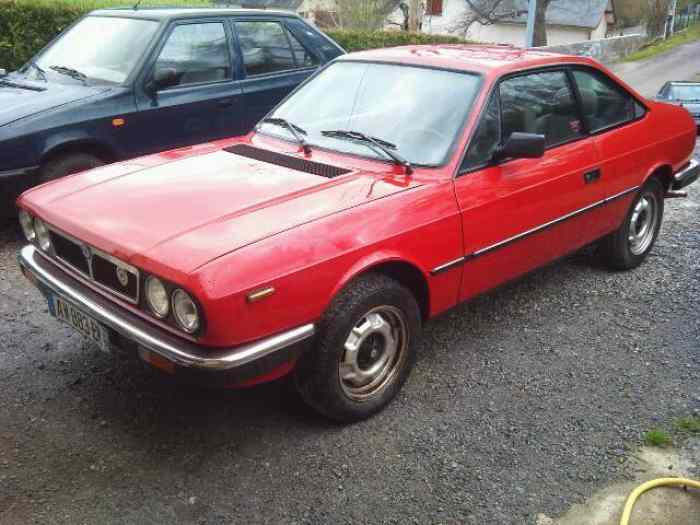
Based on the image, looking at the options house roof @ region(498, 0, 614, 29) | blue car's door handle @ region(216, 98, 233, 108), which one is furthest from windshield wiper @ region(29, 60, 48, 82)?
house roof @ region(498, 0, 614, 29)

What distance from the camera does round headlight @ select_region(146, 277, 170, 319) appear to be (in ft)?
8.82

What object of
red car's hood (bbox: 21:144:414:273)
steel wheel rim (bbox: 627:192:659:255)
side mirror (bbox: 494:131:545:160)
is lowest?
steel wheel rim (bbox: 627:192:659:255)

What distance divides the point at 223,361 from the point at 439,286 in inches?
51.4

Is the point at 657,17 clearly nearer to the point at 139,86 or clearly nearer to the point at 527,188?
the point at 139,86

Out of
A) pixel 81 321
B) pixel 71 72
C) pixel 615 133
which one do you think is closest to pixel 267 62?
pixel 71 72

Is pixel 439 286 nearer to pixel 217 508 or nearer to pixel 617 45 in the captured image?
pixel 217 508

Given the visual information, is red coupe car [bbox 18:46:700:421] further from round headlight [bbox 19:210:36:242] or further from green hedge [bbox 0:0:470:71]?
green hedge [bbox 0:0:470:71]

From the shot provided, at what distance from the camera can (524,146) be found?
3521mm

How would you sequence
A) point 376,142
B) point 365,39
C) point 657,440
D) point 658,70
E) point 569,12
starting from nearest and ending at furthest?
point 657,440, point 376,142, point 365,39, point 658,70, point 569,12

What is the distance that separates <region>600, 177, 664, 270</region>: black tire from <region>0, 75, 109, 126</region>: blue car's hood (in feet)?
13.8

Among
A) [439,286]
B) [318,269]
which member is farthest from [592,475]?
[318,269]

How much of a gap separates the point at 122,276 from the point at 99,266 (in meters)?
0.19

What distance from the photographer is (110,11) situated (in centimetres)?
635

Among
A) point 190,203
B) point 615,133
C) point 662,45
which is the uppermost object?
point 190,203
